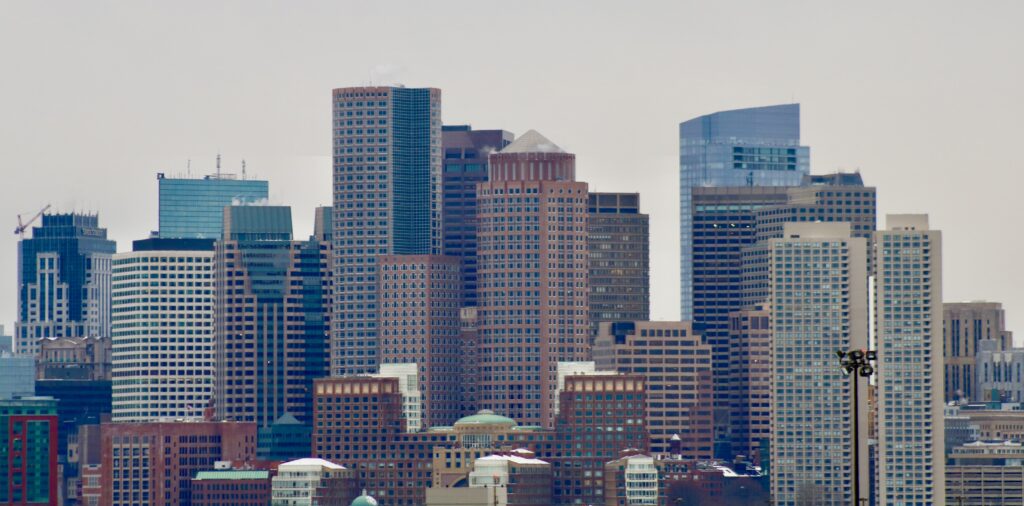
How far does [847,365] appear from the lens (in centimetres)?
14525

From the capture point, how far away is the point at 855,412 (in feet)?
479

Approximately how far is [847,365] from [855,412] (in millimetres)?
2405

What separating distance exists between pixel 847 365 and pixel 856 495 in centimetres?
778

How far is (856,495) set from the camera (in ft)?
491

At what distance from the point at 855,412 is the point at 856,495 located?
18.0ft
